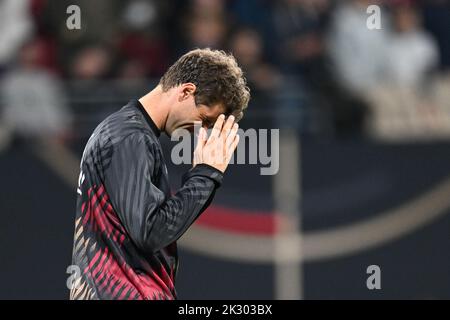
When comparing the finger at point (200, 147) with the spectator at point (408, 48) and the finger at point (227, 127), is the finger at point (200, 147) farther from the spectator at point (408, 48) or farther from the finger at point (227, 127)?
the spectator at point (408, 48)

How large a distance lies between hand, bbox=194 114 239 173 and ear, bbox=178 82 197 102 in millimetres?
141

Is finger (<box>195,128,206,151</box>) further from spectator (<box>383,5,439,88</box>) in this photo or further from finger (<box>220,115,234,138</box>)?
spectator (<box>383,5,439,88</box>)

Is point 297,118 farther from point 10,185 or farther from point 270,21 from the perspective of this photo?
point 10,185

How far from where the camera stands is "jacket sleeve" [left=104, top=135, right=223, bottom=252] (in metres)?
3.97

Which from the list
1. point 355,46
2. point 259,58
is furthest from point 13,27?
point 355,46

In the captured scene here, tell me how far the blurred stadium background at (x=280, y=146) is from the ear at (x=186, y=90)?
4.55 metres

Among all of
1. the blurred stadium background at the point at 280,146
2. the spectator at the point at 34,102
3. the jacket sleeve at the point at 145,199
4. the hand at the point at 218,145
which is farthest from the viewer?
the blurred stadium background at the point at 280,146

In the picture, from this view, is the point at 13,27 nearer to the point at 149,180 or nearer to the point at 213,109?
the point at 213,109

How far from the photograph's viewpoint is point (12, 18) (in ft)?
30.8

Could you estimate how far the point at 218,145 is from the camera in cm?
419

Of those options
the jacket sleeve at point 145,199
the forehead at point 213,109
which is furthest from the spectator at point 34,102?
the jacket sleeve at point 145,199

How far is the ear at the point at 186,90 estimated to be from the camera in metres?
4.22

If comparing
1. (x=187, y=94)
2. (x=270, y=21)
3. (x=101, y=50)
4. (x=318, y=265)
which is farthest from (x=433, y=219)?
(x=187, y=94)

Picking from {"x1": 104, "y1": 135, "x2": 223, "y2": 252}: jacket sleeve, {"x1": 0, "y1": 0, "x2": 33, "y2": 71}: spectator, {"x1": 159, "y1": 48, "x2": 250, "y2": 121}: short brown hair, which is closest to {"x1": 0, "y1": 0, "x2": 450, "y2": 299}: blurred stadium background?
{"x1": 0, "y1": 0, "x2": 33, "y2": 71}: spectator
